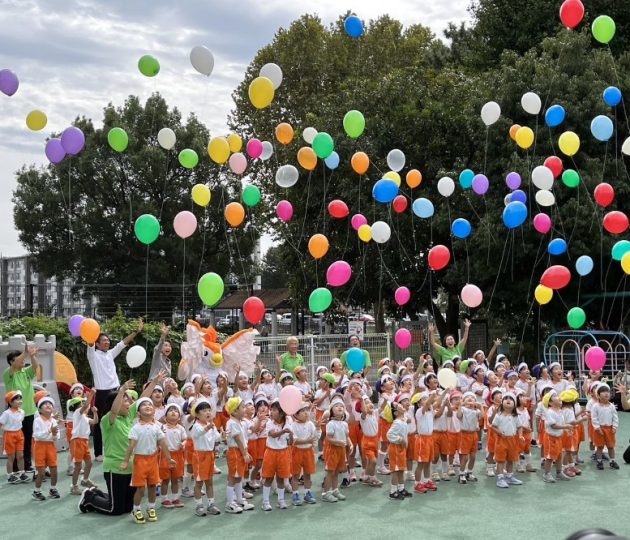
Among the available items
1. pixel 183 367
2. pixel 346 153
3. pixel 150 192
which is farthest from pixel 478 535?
pixel 150 192

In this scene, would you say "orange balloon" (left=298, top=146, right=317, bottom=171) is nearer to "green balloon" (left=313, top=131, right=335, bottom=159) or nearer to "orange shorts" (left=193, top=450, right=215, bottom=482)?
"green balloon" (left=313, top=131, right=335, bottom=159)

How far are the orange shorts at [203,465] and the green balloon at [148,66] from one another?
5739mm

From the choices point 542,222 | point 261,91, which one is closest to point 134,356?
point 261,91

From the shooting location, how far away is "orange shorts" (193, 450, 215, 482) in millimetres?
7562

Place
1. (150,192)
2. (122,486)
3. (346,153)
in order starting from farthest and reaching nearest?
(150,192) < (346,153) < (122,486)

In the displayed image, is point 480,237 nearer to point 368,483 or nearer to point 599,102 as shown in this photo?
point 599,102

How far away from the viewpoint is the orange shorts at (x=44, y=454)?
8.21 meters

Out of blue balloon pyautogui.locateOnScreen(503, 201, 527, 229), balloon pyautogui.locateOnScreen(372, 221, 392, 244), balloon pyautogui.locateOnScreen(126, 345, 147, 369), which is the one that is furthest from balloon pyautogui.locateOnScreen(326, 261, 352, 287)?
balloon pyautogui.locateOnScreen(126, 345, 147, 369)

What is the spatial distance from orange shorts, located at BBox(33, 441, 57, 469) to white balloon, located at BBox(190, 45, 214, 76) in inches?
228

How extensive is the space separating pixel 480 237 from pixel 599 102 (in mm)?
3635

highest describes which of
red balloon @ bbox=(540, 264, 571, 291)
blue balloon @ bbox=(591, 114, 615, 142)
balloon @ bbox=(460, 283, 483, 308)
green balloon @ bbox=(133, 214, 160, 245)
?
blue balloon @ bbox=(591, 114, 615, 142)

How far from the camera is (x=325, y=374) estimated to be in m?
9.59

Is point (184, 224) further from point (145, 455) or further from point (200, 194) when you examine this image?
point (145, 455)

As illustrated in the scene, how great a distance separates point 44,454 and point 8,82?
465 centimetres
